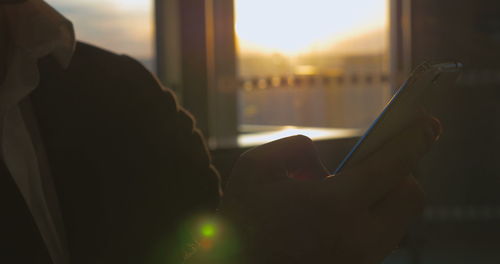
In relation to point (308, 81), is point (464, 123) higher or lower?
lower

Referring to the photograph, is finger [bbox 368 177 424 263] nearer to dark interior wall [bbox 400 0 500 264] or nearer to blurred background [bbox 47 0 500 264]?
blurred background [bbox 47 0 500 264]

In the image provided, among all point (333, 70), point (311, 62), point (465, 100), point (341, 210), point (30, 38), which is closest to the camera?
point (341, 210)

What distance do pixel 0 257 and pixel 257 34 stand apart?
2.85 m

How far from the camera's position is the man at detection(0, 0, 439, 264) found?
0.51m

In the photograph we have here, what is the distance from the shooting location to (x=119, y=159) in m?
0.87

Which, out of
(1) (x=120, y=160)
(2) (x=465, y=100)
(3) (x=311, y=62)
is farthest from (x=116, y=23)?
(1) (x=120, y=160)

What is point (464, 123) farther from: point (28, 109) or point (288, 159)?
point (288, 159)

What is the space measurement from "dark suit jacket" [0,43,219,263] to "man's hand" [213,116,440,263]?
359mm

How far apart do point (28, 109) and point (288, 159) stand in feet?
1.30

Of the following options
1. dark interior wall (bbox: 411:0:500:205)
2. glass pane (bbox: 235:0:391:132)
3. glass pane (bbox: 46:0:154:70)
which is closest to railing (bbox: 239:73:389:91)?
glass pane (bbox: 235:0:391:132)

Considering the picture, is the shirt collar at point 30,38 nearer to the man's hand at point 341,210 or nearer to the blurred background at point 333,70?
the man's hand at point 341,210

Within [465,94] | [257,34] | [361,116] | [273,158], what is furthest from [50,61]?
[465,94]

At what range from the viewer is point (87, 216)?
82 cm

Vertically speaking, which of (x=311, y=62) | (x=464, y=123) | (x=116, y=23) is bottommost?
(x=464, y=123)
